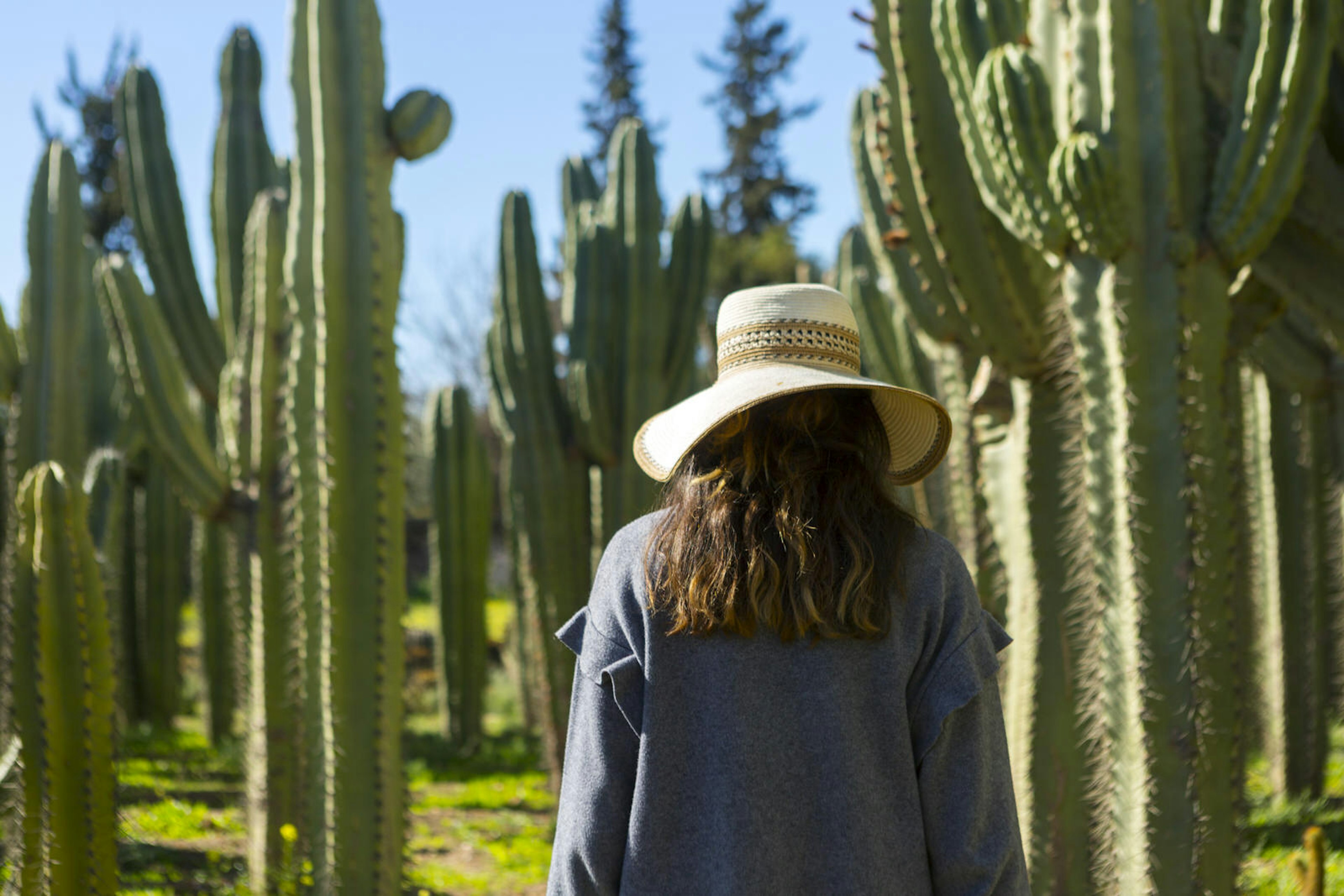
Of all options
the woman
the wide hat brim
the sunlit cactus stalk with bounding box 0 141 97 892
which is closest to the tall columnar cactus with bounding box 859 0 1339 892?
the wide hat brim

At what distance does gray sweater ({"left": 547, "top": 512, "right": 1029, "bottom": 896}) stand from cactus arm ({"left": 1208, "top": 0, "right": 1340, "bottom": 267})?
199 centimetres

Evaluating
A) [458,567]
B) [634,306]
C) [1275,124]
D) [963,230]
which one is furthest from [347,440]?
[458,567]

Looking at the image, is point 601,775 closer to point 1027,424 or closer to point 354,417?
point 354,417

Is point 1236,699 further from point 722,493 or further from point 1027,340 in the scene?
point 722,493

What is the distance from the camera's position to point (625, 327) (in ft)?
22.8

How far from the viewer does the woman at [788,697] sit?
1.64 metres

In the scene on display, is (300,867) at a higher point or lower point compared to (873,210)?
lower

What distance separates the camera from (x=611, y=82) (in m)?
31.2

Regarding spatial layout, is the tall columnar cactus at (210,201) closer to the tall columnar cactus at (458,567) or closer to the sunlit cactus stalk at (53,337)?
the sunlit cactus stalk at (53,337)

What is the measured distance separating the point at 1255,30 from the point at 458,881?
15.8ft

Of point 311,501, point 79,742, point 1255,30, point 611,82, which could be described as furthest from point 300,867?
point 611,82

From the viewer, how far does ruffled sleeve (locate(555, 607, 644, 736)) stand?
1.71 metres

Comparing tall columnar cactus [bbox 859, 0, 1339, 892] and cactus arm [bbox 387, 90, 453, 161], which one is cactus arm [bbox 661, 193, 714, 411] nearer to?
cactus arm [bbox 387, 90, 453, 161]

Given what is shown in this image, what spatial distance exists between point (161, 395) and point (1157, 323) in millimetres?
4711
